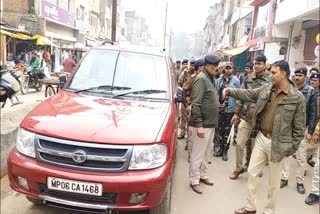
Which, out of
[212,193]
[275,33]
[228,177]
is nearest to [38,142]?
[212,193]

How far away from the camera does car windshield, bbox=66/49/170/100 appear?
413cm

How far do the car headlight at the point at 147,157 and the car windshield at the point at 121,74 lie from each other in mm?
1070

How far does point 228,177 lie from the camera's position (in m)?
5.64

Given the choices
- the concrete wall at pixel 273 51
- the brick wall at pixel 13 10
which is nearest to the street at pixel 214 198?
the concrete wall at pixel 273 51

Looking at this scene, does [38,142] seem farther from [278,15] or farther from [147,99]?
[278,15]

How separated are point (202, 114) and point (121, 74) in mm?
1299

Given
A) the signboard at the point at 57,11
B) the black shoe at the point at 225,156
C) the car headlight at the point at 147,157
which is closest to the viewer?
the car headlight at the point at 147,157

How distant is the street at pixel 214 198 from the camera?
3.89 m

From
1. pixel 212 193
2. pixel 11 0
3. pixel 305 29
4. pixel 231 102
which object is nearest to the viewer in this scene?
pixel 212 193

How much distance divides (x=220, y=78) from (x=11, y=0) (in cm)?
2092

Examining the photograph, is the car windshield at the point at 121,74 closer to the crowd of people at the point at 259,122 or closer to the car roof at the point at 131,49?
the car roof at the point at 131,49

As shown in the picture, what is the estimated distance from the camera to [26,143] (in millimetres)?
3127

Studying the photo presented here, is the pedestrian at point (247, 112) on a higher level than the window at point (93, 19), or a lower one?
lower

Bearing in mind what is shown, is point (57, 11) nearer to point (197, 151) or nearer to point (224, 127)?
point (224, 127)
